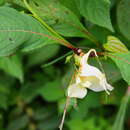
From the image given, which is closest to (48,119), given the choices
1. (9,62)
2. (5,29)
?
(9,62)

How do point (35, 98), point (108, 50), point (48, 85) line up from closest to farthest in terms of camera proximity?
point (108, 50) < point (48, 85) < point (35, 98)

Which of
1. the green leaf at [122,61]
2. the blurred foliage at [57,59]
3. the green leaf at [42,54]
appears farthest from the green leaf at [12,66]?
the green leaf at [122,61]

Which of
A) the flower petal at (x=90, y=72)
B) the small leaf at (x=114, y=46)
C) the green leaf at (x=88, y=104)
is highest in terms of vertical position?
the flower petal at (x=90, y=72)

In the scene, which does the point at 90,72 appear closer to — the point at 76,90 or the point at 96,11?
the point at 76,90

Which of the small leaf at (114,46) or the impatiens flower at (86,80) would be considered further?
the small leaf at (114,46)

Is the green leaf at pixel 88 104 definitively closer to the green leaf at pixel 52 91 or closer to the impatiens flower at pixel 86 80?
the green leaf at pixel 52 91

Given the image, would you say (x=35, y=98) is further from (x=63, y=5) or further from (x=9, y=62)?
(x=63, y=5)
